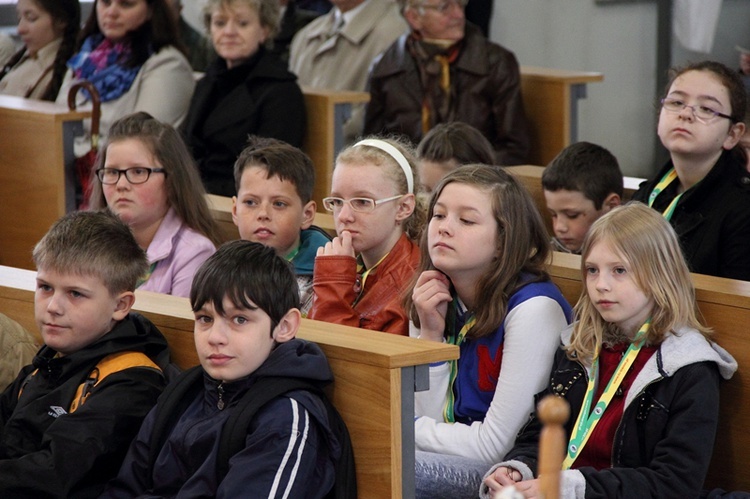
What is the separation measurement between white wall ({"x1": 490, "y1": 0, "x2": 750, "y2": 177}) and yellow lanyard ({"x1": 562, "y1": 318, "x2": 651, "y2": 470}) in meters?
5.50

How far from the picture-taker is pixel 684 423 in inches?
100

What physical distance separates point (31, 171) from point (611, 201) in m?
2.71

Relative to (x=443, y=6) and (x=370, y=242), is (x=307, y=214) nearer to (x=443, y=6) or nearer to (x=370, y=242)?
(x=370, y=242)

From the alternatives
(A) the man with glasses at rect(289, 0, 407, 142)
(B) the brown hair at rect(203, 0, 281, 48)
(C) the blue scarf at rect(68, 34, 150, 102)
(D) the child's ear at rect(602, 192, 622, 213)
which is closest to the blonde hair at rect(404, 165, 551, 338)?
(D) the child's ear at rect(602, 192, 622, 213)

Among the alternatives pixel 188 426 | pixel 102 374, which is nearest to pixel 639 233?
pixel 188 426

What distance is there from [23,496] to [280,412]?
0.64m

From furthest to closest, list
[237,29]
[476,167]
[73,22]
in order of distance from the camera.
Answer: [73,22]
[237,29]
[476,167]

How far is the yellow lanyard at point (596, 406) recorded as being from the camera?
2.67 metres

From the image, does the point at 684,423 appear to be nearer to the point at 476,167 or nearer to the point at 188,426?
the point at 476,167

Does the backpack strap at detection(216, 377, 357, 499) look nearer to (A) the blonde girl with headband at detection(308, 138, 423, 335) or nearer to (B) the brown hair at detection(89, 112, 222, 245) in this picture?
(A) the blonde girl with headband at detection(308, 138, 423, 335)

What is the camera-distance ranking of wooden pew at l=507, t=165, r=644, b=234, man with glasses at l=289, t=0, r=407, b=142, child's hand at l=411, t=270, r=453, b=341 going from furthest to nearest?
man with glasses at l=289, t=0, r=407, b=142 → wooden pew at l=507, t=165, r=644, b=234 → child's hand at l=411, t=270, r=453, b=341

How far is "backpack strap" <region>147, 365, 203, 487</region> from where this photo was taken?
256 cm

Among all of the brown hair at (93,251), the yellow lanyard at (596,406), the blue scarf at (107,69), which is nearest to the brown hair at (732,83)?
the yellow lanyard at (596,406)

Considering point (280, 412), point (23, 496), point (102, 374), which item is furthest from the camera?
point (102, 374)
